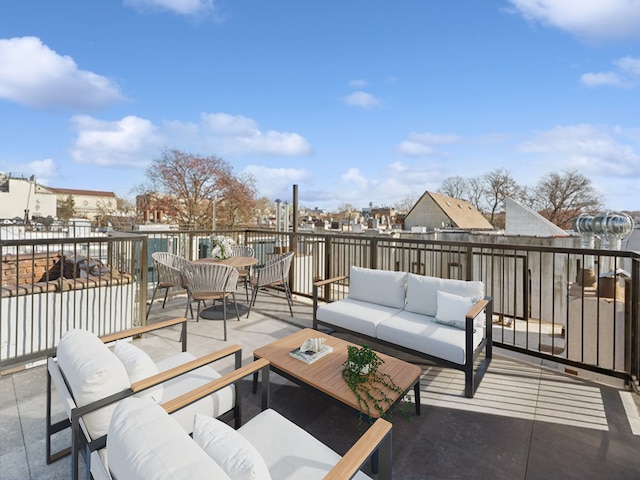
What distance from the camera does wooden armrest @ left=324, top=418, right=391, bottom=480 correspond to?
40.8 inches

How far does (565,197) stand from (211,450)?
109ft

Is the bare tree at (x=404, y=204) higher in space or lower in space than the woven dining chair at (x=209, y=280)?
higher

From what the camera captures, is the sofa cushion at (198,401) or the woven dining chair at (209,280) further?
the woven dining chair at (209,280)

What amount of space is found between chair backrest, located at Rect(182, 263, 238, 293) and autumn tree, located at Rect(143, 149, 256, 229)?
35.6 ft

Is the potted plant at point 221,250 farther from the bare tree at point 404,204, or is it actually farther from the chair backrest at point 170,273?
the bare tree at point 404,204

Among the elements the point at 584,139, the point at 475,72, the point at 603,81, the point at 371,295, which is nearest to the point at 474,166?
the point at 584,139

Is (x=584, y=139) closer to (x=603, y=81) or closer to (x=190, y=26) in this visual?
(x=603, y=81)

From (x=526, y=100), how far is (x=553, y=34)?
346 cm

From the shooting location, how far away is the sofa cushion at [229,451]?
0.97m

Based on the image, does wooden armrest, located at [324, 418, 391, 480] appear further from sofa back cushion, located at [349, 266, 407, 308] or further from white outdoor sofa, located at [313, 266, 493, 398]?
sofa back cushion, located at [349, 266, 407, 308]

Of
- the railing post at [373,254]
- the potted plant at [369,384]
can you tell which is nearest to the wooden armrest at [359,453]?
the potted plant at [369,384]

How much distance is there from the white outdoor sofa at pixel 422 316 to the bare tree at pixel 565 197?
28.7 metres

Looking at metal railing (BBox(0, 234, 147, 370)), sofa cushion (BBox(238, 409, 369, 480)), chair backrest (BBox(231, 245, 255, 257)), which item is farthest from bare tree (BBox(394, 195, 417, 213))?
sofa cushion (BBox(238, 409, 369, 480))

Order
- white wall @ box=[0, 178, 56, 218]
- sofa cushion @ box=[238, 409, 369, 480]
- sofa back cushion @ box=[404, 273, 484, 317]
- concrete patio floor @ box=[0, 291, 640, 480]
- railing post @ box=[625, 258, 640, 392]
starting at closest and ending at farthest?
sofa cushion @ box=[238, 409, 369, 480] < concrete patio floor @ box=[0, 291, 640, 480] < railing post @ box=[625, 258, 640, 392] < sofa back cushion @ box=[404, 273, 484, 317] < white wall @ box=[0, 178, 56, 218]
